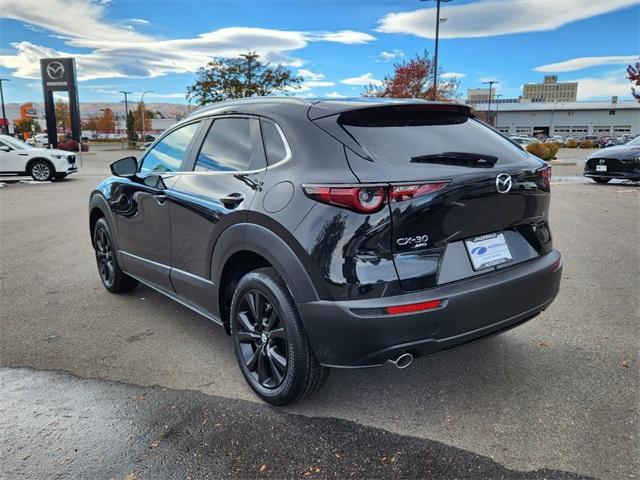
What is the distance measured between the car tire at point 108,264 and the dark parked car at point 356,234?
1631 mm

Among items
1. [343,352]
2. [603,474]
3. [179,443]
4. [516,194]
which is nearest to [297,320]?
[343,352]

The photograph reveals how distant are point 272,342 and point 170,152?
1898 millimetres

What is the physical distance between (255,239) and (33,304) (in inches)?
122

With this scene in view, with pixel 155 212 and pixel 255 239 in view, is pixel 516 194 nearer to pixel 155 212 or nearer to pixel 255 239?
pixel 255 239

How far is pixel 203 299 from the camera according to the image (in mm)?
3391

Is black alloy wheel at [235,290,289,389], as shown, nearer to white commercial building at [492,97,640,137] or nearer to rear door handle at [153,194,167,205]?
rear door handle at [153,194,167,205]

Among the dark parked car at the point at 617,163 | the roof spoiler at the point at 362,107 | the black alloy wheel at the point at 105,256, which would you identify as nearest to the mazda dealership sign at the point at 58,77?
the dark parked car at the point at 617,163

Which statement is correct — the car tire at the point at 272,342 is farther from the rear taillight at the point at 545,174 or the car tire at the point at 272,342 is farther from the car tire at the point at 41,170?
the car tire at the point at 41,170

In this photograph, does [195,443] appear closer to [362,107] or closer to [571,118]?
[362,107]

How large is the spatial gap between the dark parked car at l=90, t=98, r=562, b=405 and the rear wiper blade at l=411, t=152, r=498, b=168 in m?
0.01

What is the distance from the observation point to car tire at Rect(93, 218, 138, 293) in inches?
189

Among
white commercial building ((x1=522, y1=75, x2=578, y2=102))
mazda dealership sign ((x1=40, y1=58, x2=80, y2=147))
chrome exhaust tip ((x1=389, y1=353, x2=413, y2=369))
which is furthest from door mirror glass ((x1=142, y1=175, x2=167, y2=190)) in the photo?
white commercial building ((x1=522, y1=75, x2=578, y2=102))

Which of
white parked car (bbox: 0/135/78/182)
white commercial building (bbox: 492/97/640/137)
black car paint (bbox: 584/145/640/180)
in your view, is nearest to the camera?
black car paint (bbox: 584/145/640/180)

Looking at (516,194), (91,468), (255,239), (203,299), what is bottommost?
(91,468)
